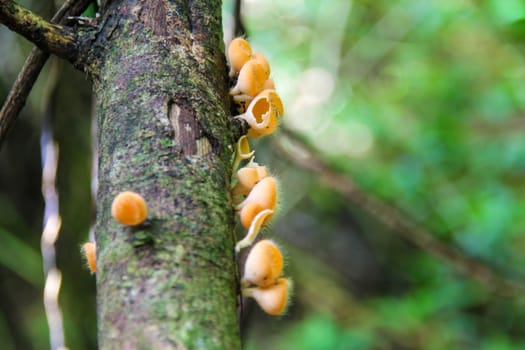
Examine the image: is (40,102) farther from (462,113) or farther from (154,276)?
(462,113)

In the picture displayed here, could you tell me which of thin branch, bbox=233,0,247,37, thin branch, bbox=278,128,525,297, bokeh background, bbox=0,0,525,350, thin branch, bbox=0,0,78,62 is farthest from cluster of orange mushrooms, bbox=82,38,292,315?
thin branch, bbox=278,128,525,297

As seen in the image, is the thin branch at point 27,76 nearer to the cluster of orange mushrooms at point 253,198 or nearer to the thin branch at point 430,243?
the cluster of orange mushrooms at point 253,198

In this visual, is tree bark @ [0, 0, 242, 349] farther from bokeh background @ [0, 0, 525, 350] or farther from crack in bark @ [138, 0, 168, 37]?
bokeh background @ [0, 0, 525, 350]

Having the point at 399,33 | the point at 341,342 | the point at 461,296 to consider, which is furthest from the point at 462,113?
the point at 341,342

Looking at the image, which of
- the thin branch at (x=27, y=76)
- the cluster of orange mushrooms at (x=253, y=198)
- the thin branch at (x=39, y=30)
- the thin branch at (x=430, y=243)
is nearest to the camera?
the cluster of orange mushrooms at (x=253, y=198)

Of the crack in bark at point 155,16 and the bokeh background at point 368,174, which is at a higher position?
the crack in bark at point 155,16

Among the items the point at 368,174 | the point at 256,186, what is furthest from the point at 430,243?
the point at 256,186

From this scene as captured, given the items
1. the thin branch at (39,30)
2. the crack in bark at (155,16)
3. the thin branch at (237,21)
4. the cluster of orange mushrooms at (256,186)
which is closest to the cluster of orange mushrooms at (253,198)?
the cluster of orange mushrooms at (256,186)
